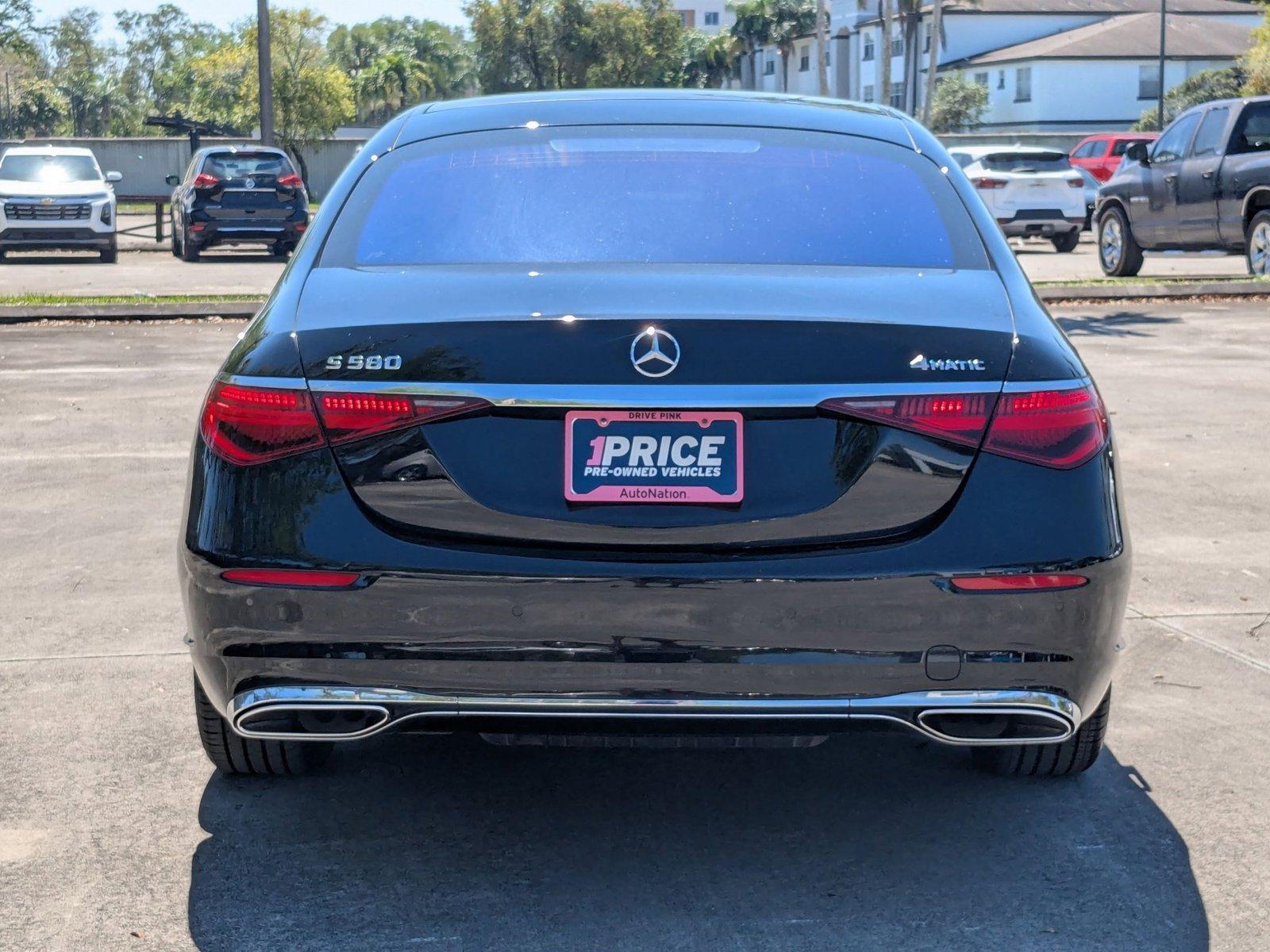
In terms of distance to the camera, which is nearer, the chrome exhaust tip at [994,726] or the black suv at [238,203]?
the chrome exhaust tip at [994,726]

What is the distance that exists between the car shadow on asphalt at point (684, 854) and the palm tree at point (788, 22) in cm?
10618

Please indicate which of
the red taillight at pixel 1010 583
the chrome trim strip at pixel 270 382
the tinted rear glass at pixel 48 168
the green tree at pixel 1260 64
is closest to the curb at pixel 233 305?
the tinted rear glass at pixel 48 168

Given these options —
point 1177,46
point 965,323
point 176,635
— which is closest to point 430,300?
point 965,323

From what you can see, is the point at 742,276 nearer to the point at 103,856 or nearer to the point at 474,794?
the point at 474,794

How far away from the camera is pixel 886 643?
328cm

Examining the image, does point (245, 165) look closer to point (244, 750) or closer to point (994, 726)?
point (244, 750)

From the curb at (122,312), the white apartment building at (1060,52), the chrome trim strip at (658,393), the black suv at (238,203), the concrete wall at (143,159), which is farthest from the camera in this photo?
the white apartment building at (1060,52)

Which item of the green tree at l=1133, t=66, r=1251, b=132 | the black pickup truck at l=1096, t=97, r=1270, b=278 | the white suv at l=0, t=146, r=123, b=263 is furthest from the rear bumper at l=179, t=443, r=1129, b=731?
the green tree at l=1133, t=66, r=1251, b=132

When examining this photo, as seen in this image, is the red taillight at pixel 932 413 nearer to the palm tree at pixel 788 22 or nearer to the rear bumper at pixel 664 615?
the rear bumper at pixel 664 615

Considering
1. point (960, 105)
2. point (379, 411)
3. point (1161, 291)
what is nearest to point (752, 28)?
point (960, 105)

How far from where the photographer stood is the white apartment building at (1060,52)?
258 feet

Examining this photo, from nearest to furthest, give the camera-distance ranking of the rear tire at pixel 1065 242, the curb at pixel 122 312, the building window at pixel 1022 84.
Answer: the curb at pixel 122 312
the rear tire at pixel 1065 242
the building window at pixel 1022 84

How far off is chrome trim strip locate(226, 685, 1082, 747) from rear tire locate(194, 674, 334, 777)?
0.61m

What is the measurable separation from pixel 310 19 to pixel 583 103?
63.2 meters
